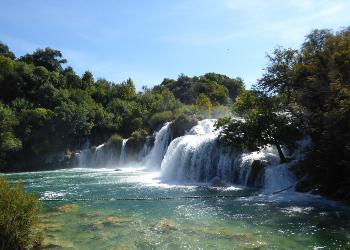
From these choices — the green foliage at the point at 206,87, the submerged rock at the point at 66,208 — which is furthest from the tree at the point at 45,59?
the submerged rock at the point at 66,208

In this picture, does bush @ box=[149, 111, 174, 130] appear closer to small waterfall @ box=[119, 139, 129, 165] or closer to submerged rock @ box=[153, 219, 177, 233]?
small waterfall @ box=[119, 139, 129, 165]

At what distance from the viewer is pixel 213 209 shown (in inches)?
764

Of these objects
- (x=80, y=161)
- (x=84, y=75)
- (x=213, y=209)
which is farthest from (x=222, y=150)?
(x=84, y=75)

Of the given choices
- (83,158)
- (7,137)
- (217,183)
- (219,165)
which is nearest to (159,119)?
(83,158)

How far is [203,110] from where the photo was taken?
54.6 m

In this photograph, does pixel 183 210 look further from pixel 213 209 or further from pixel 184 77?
pixel 184 77

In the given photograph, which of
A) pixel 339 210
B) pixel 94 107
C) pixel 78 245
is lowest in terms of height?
pixel 78 245

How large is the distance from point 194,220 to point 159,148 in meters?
26.0

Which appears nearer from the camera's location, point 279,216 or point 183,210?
point 279,216

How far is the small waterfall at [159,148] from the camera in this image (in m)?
42.1

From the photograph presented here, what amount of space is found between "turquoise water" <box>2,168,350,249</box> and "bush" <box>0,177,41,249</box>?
1639mm

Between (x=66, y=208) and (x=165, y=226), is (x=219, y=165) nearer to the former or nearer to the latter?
(x=66, y=208)

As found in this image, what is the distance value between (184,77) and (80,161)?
145 ft

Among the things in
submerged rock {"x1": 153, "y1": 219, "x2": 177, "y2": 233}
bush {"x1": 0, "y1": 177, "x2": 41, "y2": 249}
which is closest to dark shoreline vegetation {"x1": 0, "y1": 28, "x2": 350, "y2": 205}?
submerged rock {"x1": 153, "y1": 219, "x2": 177, "y2": 233}
